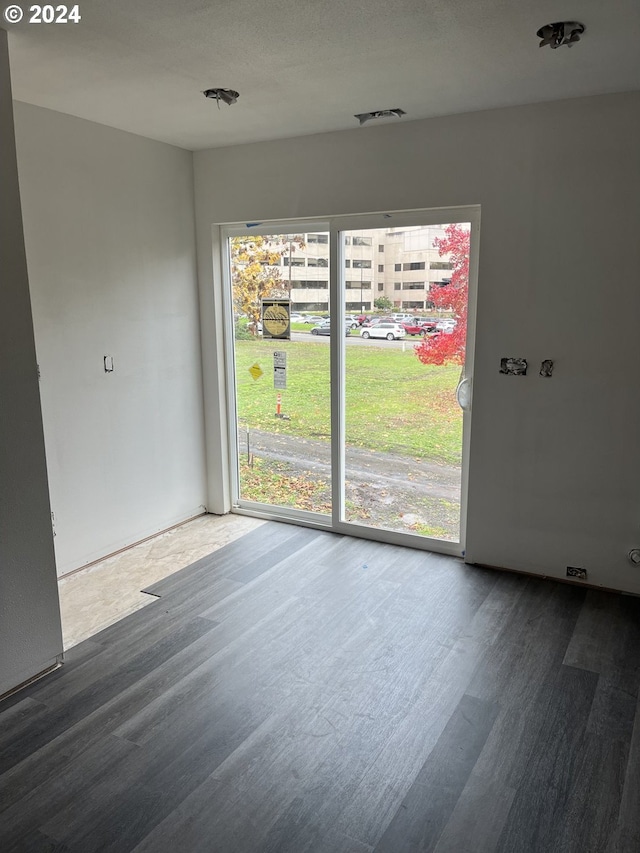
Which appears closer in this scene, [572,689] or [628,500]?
[572,689]

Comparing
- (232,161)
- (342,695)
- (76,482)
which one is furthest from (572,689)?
(232,161)

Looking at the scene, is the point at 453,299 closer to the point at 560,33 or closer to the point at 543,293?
the point at 543,293

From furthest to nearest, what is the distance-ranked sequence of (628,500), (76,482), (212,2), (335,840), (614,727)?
(76,482), (628,500), (614,727), (212,2), (335,840)

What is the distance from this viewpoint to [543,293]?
3516mm

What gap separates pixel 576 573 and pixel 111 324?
125 inches

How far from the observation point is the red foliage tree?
150 inches

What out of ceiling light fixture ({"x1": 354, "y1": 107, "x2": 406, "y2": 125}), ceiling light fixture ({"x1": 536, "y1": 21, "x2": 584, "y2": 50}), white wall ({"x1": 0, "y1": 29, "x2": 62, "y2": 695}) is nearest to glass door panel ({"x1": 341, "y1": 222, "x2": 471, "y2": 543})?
ceiling light fixture ({"x1": 354, "y1": 107, "x2": 406, "y2": 125})

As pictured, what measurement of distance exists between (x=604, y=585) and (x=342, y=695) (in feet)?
5.86

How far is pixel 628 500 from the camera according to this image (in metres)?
3.47

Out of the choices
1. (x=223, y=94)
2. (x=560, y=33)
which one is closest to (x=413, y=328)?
(x=223, y=94)

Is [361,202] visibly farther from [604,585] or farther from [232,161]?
[604,585]

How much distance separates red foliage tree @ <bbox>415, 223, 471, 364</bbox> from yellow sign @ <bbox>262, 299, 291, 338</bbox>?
101 cm

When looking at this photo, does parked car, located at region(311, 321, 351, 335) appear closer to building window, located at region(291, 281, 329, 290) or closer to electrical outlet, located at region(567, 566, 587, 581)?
building window, located at region(291, 281, 329, 290)

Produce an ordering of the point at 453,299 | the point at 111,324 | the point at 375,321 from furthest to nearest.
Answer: the point at 375,321
the point at 111,324
the point at 453,299
